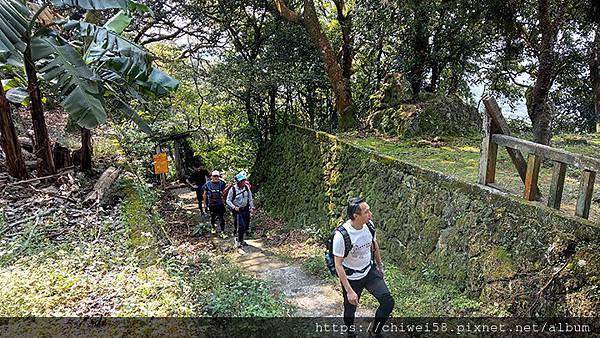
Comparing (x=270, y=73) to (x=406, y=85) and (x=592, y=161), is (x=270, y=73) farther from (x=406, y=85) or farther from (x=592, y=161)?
(x=592, y=161)

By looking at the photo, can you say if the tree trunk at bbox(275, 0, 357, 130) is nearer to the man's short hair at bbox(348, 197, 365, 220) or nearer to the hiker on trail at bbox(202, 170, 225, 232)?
the hiker on trail at bbox(202, 170, 225, 232)

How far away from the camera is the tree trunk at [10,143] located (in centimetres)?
698

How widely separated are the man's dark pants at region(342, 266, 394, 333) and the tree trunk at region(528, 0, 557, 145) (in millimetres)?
4473

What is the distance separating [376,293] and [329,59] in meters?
7.53

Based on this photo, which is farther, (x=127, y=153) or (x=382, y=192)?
(x=127, y=153)

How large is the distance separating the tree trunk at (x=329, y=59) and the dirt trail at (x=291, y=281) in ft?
13.9

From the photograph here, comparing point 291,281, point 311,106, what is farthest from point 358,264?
point 311,106

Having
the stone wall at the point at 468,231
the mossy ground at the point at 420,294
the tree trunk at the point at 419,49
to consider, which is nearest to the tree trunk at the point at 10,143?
the mossy ground at the point at 420,294

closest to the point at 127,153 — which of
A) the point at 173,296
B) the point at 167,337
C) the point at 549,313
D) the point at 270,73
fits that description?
the point at 270,73

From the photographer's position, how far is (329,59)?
33.5 feet

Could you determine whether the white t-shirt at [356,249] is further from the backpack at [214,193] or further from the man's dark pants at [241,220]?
the backpack at [214,193]

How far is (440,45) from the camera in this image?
1020 centimetres

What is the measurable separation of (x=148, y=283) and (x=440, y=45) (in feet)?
30.1

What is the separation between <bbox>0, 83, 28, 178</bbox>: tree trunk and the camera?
6.98 metres
